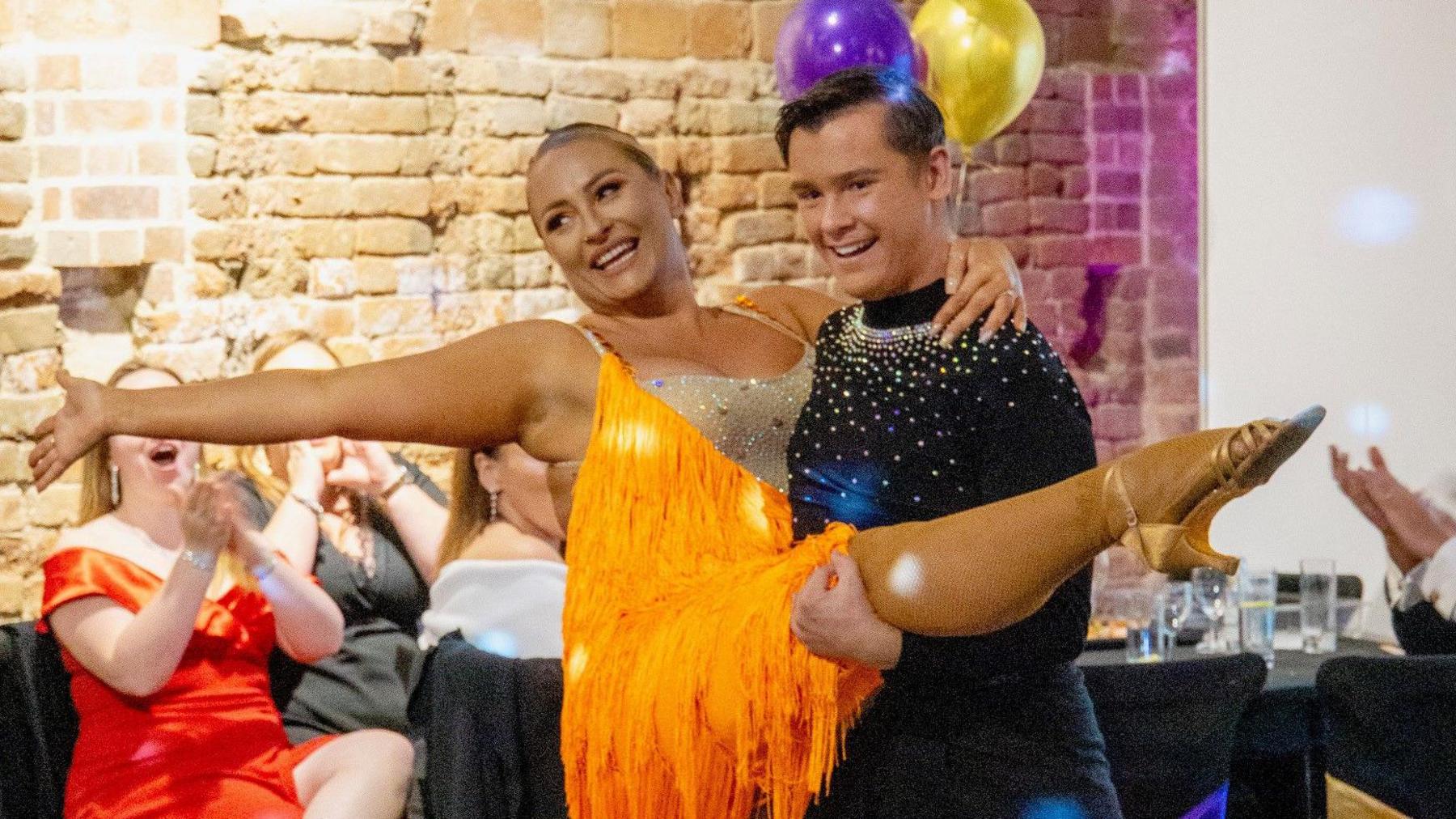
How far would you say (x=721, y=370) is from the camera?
2.03 metres

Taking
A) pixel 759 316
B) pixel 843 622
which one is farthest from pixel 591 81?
pixel 843 622

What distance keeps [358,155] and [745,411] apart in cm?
242

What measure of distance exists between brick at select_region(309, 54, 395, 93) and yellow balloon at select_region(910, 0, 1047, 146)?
140 cm

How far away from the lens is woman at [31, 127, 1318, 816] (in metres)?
1.45

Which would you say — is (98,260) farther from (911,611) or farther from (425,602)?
(911,611)

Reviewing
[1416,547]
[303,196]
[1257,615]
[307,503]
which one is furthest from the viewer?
[303,196]

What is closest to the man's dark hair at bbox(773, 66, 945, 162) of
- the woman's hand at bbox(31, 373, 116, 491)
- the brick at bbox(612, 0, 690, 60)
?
the woman's hand at bbox(31, 373, 116, 491)

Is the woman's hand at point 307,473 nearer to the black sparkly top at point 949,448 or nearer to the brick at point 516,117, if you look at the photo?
the brick at point 516,117

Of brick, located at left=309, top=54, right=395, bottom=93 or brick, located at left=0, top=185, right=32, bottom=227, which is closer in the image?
brick, located at left=0, top=185, right=32, bottom=227

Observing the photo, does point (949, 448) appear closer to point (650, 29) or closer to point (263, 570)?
point (263, 570)

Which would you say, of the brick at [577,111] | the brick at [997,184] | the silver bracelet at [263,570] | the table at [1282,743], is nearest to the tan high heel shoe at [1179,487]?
the table at [1282,743]

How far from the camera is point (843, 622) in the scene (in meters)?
1.53

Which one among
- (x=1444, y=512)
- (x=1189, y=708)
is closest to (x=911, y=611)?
(x=1189, y=708)

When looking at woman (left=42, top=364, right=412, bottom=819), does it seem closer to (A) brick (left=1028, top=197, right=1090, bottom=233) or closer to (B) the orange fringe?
(B) the orange fringe
